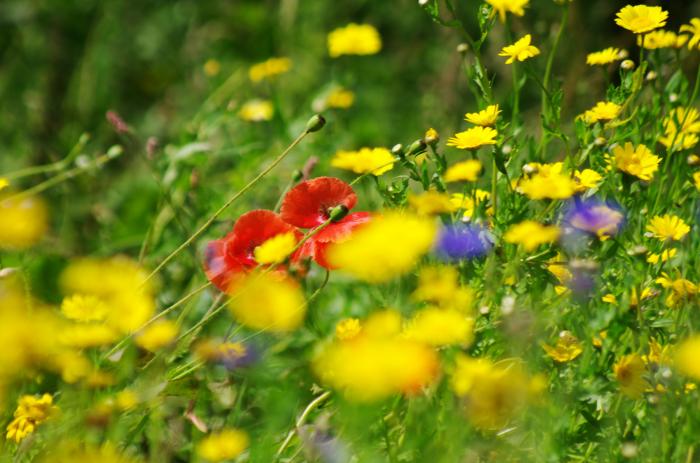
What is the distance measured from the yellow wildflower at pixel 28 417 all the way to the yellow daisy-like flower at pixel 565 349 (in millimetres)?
500

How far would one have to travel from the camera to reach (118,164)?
2.59 meters

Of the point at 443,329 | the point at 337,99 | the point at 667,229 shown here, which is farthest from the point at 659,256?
the point at 337,99

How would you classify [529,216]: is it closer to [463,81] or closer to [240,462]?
[240,462]

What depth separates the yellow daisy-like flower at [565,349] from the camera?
0.91 m

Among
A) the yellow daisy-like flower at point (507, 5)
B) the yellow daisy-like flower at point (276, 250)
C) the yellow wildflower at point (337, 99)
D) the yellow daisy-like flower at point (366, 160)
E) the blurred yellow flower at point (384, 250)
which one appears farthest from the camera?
the yellow wildflower at point (337, 99)

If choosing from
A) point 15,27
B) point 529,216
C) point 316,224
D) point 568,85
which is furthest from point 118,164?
point 529,216

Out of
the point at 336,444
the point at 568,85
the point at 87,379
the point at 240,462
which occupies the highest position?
the point at 87,379

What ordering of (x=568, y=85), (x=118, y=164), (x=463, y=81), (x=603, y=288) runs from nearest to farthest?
(x=603, y=288) < (x=568, y=85) < (x=118, y=164) < (x=463, y=81)

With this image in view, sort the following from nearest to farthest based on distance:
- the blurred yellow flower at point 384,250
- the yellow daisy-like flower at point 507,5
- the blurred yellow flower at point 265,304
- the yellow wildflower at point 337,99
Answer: the blurred yellow flower at point 384,250, the blurred yellow flower at point 265,304, the yellow daisy-like flower at point 507,5, the yellow wildflower at point 337,99

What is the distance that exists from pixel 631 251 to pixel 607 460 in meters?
0.21

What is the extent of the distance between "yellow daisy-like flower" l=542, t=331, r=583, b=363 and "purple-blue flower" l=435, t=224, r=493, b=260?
13 cm

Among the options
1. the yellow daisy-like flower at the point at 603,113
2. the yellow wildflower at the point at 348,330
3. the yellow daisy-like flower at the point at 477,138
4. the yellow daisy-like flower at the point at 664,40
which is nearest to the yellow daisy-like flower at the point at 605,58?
the yellow daisy-like flower at the point at 664,40

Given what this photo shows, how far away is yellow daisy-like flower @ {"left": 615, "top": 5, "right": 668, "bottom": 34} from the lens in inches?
41.1

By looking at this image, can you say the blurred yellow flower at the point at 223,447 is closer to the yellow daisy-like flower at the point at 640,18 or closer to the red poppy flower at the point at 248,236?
the red poppy flower at the point at 248,236
